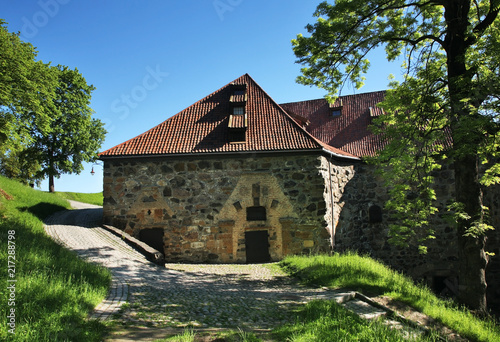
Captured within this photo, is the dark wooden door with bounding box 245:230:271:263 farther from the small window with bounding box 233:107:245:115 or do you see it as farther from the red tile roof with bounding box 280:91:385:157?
the red tile roof with bounding box 280:91:385:157

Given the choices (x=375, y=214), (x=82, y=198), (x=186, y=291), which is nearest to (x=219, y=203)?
(x=186, y=291)

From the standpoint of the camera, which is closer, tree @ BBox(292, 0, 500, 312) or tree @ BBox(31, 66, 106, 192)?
tree @ BBox(292, 0, 500, 312)

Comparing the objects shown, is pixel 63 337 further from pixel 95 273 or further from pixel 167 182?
pixel 167 182

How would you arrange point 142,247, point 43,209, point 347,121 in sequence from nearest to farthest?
point 142,247
point 43,209
point 347,121

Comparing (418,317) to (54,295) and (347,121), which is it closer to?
(54,295)

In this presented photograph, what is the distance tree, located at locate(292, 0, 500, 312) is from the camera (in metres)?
6.30

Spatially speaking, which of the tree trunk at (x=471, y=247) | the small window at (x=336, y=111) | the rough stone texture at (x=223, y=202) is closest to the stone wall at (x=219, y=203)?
the rough stone texture at (x=223, y=202)

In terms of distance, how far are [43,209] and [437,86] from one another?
16.0 m

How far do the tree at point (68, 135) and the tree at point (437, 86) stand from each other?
69.7 feet

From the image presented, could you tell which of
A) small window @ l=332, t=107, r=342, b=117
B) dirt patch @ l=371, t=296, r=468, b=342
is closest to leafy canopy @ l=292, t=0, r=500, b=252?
dirt patch @ l=371, t=296, r=468, b=342

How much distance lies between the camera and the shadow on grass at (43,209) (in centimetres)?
1341

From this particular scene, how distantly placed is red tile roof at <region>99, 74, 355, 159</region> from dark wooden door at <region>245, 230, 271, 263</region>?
3.17 metres

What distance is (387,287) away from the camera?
6.96 meters

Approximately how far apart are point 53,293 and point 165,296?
7.22 ft
